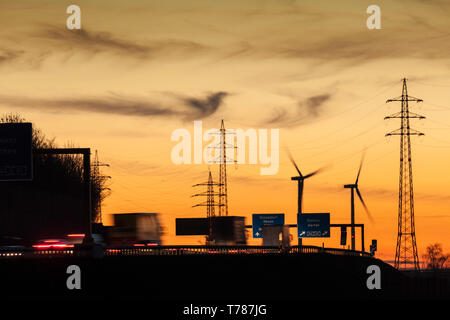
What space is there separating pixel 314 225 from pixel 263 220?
11.6m

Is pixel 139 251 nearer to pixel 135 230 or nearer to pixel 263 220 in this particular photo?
pixel 135 230

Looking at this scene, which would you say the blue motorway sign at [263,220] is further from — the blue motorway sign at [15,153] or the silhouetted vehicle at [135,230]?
the blue motorway sign at [15,153]

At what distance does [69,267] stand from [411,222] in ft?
161

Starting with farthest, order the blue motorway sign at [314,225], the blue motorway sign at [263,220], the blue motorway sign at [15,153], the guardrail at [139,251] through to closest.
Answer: the blue motorway sign at [263,220], the blue motorway sign at [314,225], the blue motorway sign at [15,153], the guardrail at [139,251]

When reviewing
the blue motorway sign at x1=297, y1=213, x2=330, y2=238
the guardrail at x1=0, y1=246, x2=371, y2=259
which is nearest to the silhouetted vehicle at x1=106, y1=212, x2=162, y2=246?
the guardrail at x1=0, y1=246, x2=371, y2=259

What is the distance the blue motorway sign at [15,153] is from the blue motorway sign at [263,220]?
69330mm

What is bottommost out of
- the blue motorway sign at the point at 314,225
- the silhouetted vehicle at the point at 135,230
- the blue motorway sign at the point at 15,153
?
the blue motorway sign at the point at 314,225

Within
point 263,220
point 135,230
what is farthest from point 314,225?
point 135,230

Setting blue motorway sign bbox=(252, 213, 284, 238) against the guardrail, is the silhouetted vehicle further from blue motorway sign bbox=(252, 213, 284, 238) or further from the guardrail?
blue motorway sign bbox=(252, 213, 284, 238)

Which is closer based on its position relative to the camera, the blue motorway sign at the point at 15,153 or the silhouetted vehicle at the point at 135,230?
the blue motorway sign at the point at 15,153

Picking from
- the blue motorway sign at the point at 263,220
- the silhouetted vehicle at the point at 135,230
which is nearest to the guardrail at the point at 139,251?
the silhouetted vehicle at the point at 135,230

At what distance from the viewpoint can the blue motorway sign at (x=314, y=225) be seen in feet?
388
